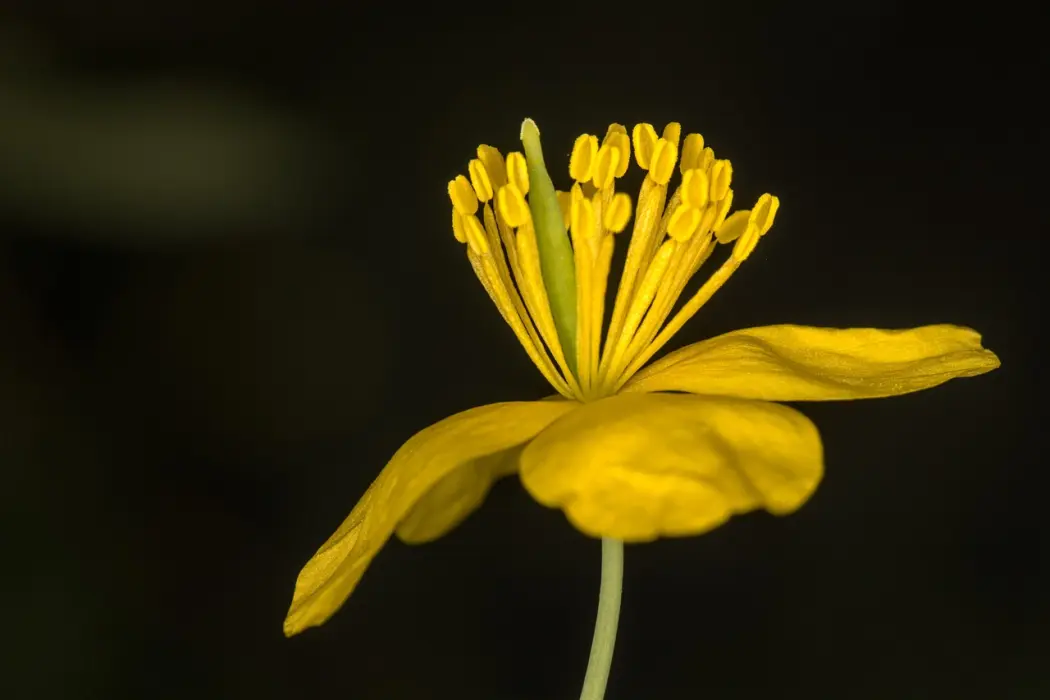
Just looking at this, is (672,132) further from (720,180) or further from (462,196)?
(462,196)

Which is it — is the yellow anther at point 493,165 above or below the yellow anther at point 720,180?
above

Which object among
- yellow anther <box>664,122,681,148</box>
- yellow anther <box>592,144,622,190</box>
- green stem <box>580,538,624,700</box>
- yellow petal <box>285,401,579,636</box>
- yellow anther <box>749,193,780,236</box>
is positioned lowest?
green stem <box>580,538,624,700</box>

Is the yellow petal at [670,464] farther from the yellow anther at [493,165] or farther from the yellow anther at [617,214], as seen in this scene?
the yellow anther at [493,165]

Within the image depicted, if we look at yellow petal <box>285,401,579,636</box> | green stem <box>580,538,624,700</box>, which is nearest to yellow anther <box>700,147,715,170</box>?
yellow petal <box>285,401,579,636</box>

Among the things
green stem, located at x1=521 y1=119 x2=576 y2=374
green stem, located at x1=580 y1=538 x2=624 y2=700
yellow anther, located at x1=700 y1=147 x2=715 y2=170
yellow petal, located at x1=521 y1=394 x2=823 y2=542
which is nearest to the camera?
yellow petal, located at x1=521 y1=394 x2=823 y2=542

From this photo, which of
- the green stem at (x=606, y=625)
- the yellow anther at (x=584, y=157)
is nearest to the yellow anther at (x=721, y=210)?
the yellow anther at (x=584, y=157)

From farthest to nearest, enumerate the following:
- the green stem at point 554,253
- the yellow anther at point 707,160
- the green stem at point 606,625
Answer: the yellow anther at point 707,160 < the green stem at point 554,253 < the green stem at point 606,625

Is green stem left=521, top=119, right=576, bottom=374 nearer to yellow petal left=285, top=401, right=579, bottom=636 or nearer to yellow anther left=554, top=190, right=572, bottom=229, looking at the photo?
yellow petal left=285, top=401, right=579, bottom=636
